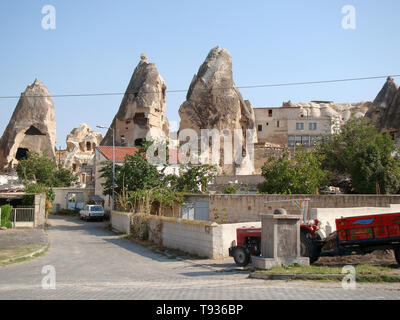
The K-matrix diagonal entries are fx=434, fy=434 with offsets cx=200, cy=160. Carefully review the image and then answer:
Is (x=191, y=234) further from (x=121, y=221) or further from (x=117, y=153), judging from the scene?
(x=117, y=153)

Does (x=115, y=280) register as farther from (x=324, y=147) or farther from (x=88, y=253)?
(x=324, y=147)

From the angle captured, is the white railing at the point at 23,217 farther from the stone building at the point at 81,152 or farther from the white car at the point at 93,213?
the stone building at the point at 81,152

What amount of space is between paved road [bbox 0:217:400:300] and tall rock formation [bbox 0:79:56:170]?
49360mm

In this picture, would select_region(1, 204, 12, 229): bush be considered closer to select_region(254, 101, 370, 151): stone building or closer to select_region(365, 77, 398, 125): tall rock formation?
select_region(254, 101, 370, 151): stone building

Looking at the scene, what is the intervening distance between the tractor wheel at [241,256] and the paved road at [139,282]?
82 cm

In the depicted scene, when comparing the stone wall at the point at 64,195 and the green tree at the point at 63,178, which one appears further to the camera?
the green tree at the point at 63,178

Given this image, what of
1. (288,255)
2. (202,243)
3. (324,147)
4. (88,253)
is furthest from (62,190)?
(288,255)

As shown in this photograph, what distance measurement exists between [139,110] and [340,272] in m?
53.5

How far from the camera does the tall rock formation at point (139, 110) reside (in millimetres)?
62675

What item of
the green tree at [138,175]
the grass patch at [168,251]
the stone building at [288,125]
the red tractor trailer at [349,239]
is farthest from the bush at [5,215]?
the stone building at [288,125]

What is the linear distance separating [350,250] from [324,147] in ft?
99.1

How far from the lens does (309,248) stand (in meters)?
13.2

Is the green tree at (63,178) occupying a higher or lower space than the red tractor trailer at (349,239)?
higher

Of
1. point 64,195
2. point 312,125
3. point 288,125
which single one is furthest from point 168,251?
point 312,125
